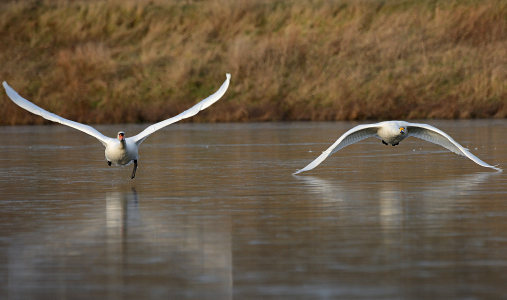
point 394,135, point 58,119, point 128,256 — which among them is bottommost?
point 128,256

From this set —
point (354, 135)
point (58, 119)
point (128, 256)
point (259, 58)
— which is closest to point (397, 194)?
point (354, 135)

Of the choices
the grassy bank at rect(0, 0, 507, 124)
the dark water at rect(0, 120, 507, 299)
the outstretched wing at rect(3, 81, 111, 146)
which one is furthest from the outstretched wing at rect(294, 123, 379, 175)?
the grassy bank at rect(0, 0, 507, 124)

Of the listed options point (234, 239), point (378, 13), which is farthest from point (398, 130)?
point (378, 13)

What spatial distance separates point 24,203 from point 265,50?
1370 inches

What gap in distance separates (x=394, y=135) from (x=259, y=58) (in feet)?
99.2

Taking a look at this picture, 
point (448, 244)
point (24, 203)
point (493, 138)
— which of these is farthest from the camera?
point (493, 138)

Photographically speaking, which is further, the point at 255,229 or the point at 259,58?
the point at 259,58

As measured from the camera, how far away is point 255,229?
428 inches

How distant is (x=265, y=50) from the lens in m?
47.8

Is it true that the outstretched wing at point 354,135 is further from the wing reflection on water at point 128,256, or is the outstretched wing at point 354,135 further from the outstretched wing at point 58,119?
the wing reflection on water at point 128,256

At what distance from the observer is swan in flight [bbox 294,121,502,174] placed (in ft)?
56.1

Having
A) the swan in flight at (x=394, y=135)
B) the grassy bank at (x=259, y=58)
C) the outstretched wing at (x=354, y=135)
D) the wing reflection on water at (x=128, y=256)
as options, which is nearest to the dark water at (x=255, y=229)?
the wing reflection on water at (x=128, y=256)

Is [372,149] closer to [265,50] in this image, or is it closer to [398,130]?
[398,130]

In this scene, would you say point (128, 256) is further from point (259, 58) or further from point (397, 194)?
point (259, 58)
